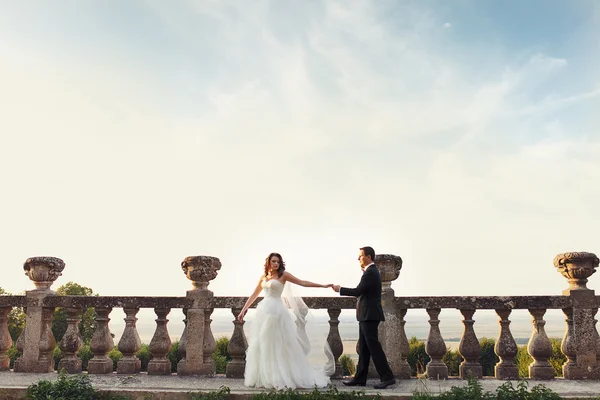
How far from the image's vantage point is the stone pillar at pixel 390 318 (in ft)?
24.8

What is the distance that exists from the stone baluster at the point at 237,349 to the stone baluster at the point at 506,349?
4041mm

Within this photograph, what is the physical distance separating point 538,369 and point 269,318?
436 centimetres

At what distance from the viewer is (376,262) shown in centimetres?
768

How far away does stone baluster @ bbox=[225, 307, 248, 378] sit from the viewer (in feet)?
25.5

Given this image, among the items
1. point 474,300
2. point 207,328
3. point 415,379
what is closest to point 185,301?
point 207,328

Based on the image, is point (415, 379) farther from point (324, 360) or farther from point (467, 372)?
point (324, 360)

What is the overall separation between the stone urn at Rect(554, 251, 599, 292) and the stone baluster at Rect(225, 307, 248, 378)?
17.5ft

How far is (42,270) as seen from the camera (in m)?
8.63

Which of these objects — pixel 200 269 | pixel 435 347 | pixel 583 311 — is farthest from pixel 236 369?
pixel 583 311

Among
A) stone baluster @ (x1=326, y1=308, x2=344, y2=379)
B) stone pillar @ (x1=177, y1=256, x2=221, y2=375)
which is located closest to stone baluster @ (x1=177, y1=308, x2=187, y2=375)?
stone pillar @ (x1=177, y1=256, x2=221, y2=375)

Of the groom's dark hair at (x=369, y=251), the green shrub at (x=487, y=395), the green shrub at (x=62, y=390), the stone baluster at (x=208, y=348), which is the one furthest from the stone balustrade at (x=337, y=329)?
the green shrub at (x=487, y=395)

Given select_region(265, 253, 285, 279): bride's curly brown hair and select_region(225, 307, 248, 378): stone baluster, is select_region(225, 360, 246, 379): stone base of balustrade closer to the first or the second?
select_region(225, 307, 248, 378): stone baluster

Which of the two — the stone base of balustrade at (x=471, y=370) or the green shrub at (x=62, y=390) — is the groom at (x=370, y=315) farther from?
the green shrub at (x=62, y=390)

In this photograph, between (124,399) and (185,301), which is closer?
(124,399)
